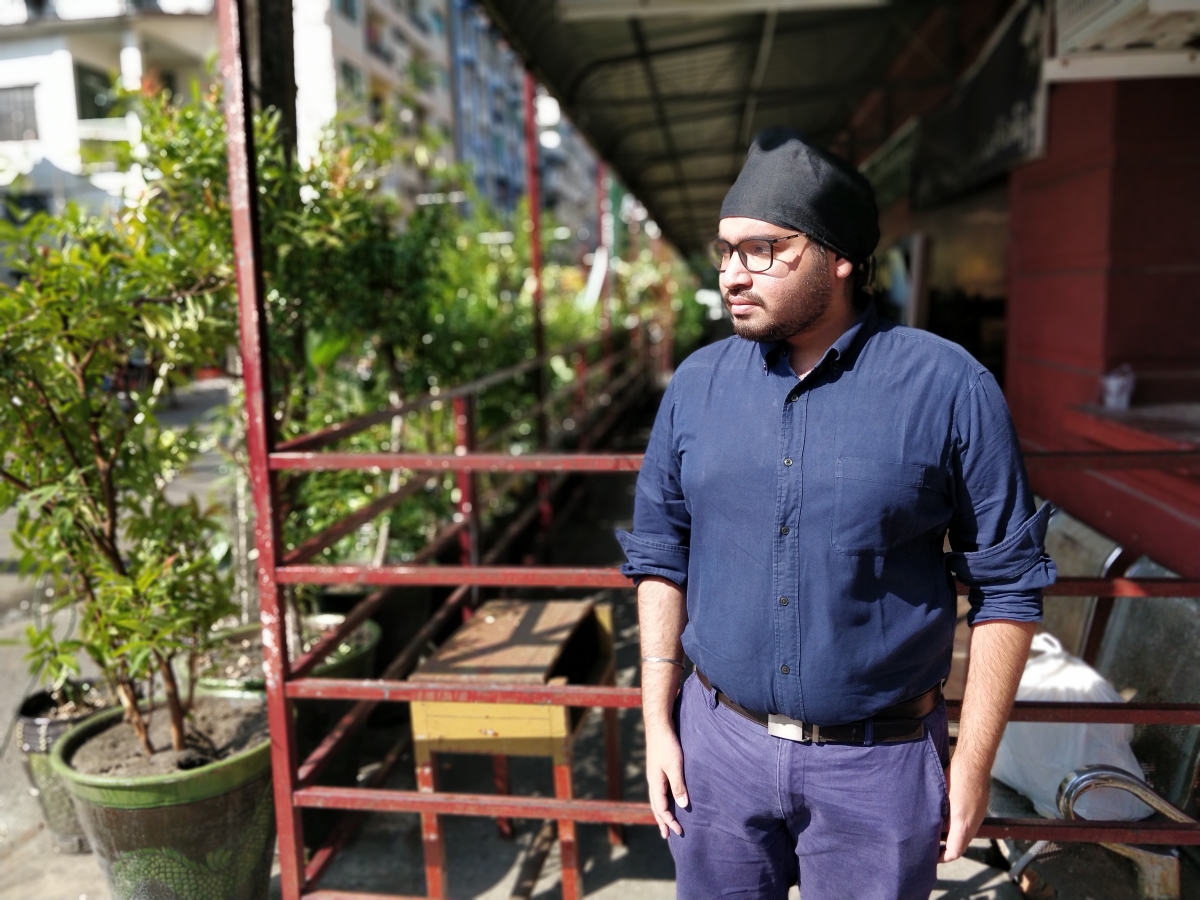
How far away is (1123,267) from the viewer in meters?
3.71

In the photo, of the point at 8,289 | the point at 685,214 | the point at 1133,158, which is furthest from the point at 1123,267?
the point at 685,214

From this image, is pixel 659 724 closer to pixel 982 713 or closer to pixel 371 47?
pixel 982 713

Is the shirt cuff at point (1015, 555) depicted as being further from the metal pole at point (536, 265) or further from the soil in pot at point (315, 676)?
the metal pole at point (536, 265)

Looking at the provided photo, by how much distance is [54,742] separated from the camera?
3.22 metres

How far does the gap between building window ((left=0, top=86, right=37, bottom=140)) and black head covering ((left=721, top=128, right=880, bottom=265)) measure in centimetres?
3072

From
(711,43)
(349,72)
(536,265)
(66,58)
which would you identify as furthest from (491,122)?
(711,43)

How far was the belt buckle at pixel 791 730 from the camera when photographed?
1.66m

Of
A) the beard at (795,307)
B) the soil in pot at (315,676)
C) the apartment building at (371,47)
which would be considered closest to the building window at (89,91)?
the apartment building at (371,47)

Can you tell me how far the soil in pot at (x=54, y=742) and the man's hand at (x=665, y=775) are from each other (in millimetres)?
2155

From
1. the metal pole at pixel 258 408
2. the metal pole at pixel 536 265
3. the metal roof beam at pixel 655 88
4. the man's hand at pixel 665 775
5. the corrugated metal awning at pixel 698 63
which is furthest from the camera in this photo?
the metal pole at pixel 536 265

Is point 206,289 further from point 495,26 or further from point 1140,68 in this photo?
point 1140,68

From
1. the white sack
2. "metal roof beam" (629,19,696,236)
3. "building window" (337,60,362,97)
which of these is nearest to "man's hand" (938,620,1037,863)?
the white sack

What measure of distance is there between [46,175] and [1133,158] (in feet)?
93.2

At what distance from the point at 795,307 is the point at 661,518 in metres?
0.48
